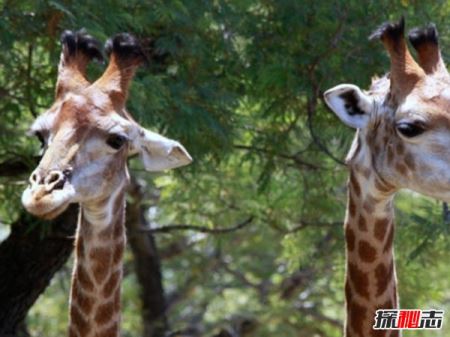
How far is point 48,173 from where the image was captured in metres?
6.83

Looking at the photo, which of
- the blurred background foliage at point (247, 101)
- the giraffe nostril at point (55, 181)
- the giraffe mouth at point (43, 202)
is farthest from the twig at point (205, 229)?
the giraffe mouth at point (43, 202)

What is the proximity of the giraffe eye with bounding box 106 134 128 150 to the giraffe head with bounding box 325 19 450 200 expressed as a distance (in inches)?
39.8

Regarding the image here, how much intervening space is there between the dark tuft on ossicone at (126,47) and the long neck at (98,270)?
66cm

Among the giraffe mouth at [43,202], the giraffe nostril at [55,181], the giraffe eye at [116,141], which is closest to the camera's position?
the giraffe mouth at [43,202]

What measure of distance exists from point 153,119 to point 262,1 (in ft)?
4.29

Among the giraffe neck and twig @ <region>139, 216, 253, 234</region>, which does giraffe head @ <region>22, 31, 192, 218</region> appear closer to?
the giraffe neck

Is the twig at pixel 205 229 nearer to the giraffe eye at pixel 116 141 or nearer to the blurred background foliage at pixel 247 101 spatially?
the blurred background foliage at pixel 247 101

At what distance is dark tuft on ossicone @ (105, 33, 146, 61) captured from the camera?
7.54 m

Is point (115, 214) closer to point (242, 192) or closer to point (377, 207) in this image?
point (377, 207)

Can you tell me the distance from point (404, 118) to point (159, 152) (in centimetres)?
120

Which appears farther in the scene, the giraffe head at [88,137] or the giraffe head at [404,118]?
the giraffe head at [404,118]

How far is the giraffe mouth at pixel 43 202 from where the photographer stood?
6621 millimetres

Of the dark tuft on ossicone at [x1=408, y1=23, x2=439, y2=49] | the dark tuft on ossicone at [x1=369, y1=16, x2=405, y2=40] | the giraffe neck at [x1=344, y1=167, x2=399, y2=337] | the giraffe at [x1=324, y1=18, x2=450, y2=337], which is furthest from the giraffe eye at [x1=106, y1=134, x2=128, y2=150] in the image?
the dark tuft on ossicone at [x1=408, y1=23, x2=439, y2=49]

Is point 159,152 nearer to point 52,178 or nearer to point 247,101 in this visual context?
point 52,178
